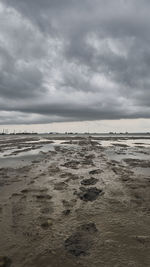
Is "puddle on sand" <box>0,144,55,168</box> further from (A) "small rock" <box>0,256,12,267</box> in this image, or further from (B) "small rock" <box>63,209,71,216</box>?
(A) "small rock" <box>0,256,12,267</box>

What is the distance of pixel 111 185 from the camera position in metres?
14.4

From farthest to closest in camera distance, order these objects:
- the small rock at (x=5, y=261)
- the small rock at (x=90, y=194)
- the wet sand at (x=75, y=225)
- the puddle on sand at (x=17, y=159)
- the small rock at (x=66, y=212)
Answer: the puddle on sand at (x=17, y=159) → the small rock at (x=90, y=194) → the small rock at (x=66, y=212) → the wet sand at (x=75, y=225) → the small rock at (x=5, y=261)

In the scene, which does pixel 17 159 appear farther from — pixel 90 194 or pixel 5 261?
pixel 5 261

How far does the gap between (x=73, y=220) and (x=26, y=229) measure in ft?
7.59

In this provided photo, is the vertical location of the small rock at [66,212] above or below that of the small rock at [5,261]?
below

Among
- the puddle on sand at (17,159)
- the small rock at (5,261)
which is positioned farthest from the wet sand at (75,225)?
the puddle on sand at (17,159)

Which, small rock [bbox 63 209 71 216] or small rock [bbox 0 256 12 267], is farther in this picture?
small rock [bbox 63 209 71 216]

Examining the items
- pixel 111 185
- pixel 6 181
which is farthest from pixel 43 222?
pixel 6 181

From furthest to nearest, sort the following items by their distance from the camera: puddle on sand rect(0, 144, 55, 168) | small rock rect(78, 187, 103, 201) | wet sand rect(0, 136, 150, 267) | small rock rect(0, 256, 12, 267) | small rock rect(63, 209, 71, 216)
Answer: puddle on sand rect(0, 144, 55, 168)
small rock rect(78, 187, 103, 201)
small rock rect(63, 209, 71, 216)
wet sand rect(0, 136, 150, 267)
small rock rect(0, 256, 12, 267)

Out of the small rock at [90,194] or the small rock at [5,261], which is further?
the small rock at [90,194]

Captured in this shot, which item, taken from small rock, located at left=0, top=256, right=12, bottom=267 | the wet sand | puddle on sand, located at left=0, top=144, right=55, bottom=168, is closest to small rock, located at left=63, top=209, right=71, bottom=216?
the wet sand

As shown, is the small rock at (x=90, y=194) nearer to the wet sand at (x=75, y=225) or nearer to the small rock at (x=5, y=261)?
the wet sand at (x=75, y=225)

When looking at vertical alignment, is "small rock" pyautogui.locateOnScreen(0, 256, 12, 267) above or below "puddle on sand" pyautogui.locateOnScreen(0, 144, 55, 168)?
above

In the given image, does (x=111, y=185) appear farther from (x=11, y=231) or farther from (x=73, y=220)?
(x=11, y=231)
